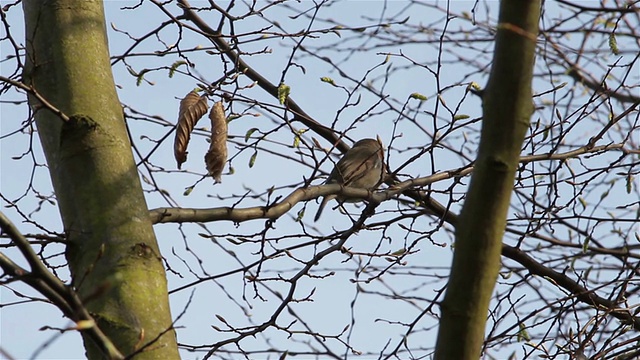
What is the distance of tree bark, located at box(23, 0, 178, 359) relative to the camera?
235cm

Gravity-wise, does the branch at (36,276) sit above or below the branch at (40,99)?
below

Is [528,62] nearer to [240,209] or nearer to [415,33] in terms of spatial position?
[240,209]

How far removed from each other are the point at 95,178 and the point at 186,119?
59cm

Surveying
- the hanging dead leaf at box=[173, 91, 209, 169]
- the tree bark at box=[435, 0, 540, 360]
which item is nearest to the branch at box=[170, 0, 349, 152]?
the hanging dead leaf at box=[173, 91, 209, 169]

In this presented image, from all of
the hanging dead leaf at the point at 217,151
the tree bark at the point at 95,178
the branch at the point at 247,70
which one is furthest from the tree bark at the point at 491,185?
the branch at the point at 247,70

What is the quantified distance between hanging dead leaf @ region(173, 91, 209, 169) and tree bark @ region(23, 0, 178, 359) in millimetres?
275

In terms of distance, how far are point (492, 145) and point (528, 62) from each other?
0.22 metres

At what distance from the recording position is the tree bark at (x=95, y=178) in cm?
235

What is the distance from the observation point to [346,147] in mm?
4898

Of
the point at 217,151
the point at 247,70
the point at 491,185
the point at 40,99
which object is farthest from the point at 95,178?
the point at 247,70

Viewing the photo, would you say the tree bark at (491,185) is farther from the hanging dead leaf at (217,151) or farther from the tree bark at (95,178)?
the hanging dead leaf at (217,151)

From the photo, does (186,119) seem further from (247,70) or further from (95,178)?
(247,70)

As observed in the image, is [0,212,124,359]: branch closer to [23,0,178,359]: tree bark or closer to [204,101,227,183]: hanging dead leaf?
[23,0,178,359]: tree bark

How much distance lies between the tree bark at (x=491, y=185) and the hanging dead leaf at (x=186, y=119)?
1.38 m
